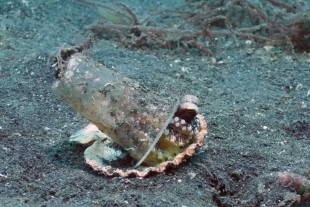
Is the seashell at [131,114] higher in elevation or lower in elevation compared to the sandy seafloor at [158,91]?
higher

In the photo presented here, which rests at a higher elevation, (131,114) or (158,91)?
(131,114)

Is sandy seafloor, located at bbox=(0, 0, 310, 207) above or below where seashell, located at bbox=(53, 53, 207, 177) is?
Answer: below

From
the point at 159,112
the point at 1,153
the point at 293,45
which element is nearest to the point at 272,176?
the point at 159,112

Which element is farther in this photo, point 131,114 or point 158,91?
point 158,91

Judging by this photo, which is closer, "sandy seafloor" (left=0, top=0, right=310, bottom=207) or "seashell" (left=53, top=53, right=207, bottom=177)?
"sandy seafloor" (left=0, top=0, right=310, bottom=207)

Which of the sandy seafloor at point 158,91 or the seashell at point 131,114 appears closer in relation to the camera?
the sandy seafloor at point 158,91
